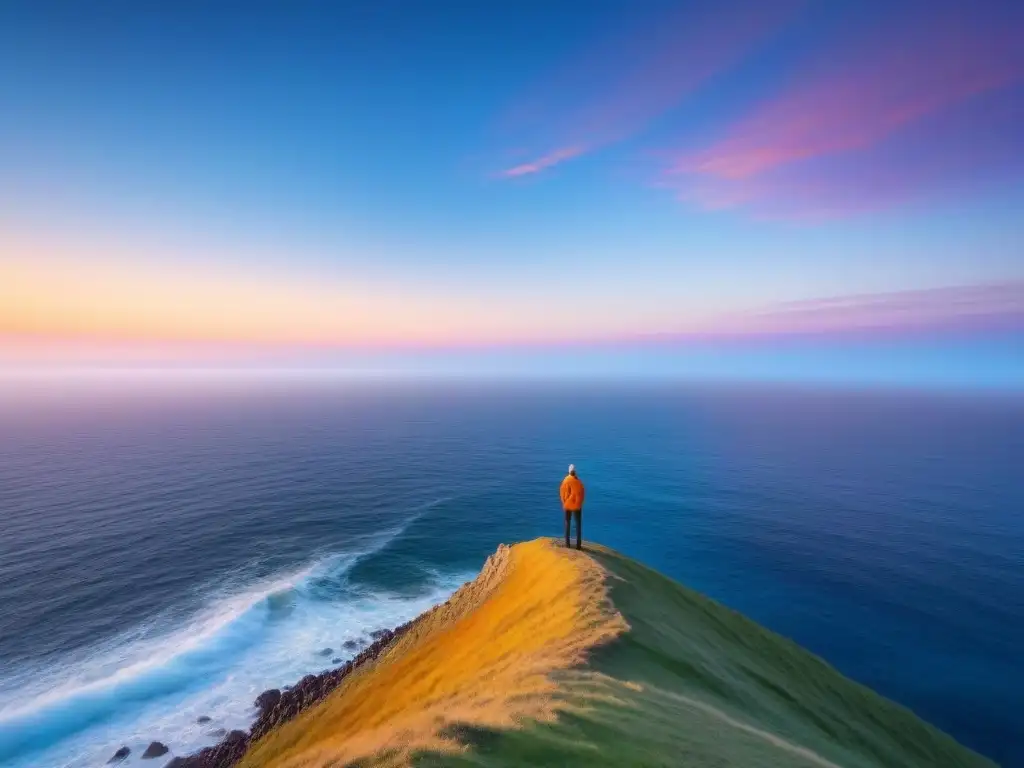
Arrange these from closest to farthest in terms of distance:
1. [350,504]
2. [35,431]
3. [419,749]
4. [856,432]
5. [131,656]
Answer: [419,749] → [131,656] → [350,504] → [35,431] → [856,432]

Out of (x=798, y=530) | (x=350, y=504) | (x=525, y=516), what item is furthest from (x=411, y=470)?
(x=798, y=530)

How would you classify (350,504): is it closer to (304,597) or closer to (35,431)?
(304,597)

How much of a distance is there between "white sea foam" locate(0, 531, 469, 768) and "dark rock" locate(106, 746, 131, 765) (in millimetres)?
→ 380

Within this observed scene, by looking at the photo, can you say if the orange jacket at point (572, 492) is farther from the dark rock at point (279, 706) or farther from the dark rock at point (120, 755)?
the dark rock at point (120, 755)

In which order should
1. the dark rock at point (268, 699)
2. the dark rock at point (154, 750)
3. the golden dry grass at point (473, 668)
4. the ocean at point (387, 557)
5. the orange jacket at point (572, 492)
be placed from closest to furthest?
1. the golden dry grass at point (473, 668)
2. the orange jacket at point (572, 492)
3. the dark rock at point (154, 750)
4. the dark rock at point (268, 699)
5. the ocean at point (387, 557)

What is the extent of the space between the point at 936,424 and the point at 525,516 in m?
216

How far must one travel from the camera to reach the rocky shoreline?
3039 centimetres

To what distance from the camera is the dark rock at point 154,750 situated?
3102cm

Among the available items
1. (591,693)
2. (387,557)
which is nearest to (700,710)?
(591,693)

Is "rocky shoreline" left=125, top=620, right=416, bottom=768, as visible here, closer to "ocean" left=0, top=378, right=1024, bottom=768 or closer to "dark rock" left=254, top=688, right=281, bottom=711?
"dark rock" left=254, top=688, right=281, bottom=711

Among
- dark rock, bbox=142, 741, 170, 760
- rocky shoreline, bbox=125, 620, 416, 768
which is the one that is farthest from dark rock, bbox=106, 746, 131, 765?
dark rock, bbox=142, 741, 170, 760

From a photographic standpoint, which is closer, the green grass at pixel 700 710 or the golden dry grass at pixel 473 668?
the green grass at pixel 700 710

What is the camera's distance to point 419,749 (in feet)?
35.7

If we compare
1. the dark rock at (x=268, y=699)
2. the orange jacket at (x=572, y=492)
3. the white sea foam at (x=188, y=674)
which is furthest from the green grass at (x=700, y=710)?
the white sea foam at (x=188, y=674)
